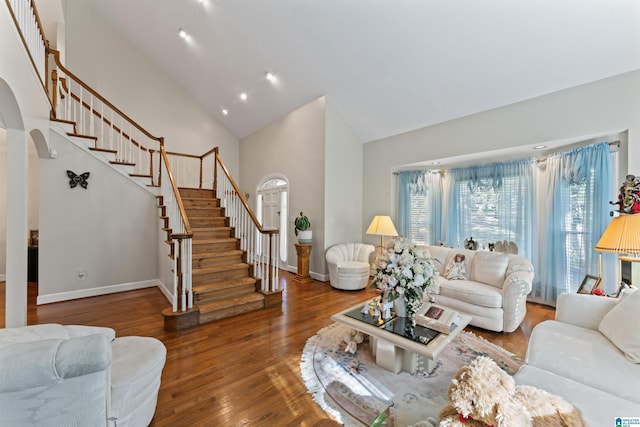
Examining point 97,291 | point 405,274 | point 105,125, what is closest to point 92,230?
point 97,291

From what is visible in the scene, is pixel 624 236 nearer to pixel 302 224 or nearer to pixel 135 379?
pixel 135 379

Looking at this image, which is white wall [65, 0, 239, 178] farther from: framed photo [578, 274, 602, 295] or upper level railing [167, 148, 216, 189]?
framed photo [578, 274, 602, 295]

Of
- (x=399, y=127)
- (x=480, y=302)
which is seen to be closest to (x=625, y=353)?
(x=480, y=302)

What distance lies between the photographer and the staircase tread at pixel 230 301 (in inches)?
128

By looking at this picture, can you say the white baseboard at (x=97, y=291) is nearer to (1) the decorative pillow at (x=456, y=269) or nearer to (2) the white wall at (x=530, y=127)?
(1) the decorative pillow at (x=456, y=269)

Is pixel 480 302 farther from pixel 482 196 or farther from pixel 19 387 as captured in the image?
pixel 19 387

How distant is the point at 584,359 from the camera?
5.40ft

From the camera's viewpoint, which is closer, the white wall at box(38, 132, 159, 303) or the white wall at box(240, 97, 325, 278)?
the white wall at box(38, 132, 159, 303)

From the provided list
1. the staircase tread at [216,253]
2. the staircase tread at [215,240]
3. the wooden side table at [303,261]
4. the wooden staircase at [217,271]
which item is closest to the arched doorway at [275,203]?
the wooden side table at [303,261]

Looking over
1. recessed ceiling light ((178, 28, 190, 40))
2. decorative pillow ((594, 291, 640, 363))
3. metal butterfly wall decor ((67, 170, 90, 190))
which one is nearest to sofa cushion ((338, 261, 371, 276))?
decorative pillow ((594, 291, 640, 363))

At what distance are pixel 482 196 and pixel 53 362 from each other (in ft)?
16.9

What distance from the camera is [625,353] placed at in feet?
5.41

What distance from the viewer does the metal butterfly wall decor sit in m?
3.99

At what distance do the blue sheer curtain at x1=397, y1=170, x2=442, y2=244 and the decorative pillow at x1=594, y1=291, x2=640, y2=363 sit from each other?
9.70ft
